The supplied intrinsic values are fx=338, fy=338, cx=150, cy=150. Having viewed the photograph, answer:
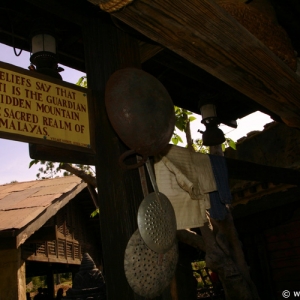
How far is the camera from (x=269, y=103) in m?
2.37

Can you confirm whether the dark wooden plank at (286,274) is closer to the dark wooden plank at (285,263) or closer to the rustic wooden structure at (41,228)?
the dark wooden plank at (285,263)

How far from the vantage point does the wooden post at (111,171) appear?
183 cm

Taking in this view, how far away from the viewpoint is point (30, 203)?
27.9ft

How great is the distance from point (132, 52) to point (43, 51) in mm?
737

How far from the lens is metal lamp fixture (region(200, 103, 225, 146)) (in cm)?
418

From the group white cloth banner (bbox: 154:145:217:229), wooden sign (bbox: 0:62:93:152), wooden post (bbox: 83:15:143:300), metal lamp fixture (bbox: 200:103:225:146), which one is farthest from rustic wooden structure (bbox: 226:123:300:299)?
wooden sign (bbox: 0:62:93:152)

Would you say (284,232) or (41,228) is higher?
(41,228)

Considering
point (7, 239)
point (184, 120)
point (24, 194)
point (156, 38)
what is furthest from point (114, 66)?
point (24, 194)

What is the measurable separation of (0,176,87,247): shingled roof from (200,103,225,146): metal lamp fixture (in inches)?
176

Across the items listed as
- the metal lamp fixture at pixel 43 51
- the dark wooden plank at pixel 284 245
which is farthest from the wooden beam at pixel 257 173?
the dark wooden plank at pixel 284 245

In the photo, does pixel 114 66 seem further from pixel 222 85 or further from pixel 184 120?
pixel 184 120

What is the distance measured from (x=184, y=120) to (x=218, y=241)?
2.04 metres

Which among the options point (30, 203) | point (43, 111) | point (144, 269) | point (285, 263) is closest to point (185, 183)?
point (144, 269)

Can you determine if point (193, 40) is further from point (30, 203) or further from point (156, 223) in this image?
point (30, 203)
